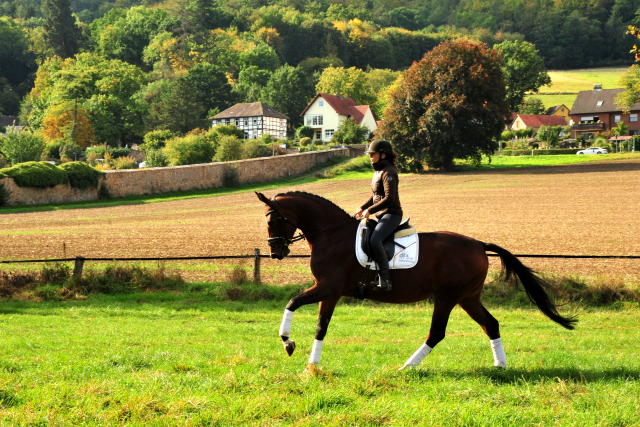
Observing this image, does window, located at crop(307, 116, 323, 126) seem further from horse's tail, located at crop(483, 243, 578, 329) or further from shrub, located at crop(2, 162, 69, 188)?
horse's tail, located at crop(483, 243, 578, 329)

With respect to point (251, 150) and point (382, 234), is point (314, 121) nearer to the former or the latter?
point (251, 150)

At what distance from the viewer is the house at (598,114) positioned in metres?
102

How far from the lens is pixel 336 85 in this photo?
125 meters

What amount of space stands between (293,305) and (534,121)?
111602mm

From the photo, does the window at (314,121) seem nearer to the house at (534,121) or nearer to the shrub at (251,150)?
the house at (534,121)

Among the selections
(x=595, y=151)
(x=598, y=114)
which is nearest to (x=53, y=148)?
(x=595, y=151)

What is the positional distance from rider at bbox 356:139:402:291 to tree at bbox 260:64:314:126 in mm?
110006

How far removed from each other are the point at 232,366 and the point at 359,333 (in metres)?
4.03

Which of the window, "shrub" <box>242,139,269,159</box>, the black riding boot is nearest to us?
the black riding boot

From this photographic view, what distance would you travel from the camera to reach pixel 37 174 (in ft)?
139

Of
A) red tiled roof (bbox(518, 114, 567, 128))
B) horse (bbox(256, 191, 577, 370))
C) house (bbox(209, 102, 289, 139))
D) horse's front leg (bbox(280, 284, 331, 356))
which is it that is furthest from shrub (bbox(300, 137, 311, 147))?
horse's front leg (bbox(280, 284, 331, 356))

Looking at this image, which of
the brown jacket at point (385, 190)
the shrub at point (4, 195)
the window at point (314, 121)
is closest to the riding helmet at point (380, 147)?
the brown jacket at point (385, 190)

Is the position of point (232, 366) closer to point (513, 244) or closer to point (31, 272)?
point (31, 272)

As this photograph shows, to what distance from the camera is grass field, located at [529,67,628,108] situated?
441ft
